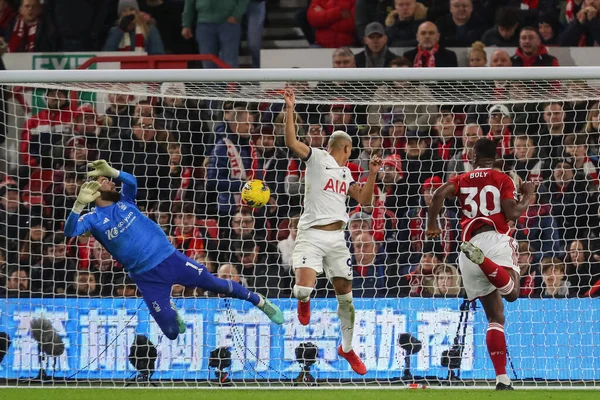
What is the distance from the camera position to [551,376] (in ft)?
38.8

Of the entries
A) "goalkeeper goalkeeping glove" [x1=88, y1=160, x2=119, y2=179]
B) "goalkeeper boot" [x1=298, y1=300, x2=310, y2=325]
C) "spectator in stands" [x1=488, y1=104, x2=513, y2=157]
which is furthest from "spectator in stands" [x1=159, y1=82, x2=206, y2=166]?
"spectator in stands" [x1=488, y1=104, x2=513, y2=157]

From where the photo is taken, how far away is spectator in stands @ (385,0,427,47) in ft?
49.9

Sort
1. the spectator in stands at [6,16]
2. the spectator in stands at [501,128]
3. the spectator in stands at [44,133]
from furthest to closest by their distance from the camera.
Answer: the spectator in stands at [6,16] < the spectator in stands at [44,133] < the spectator in stands at [501,128]

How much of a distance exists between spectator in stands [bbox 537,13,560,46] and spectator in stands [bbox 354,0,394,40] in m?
2.12

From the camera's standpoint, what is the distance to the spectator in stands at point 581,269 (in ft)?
40.0

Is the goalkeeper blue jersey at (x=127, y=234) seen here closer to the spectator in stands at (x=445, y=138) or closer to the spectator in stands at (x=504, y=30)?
the spectator in stands at (x=445, y=138)

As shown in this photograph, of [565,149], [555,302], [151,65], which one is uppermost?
[151,65]

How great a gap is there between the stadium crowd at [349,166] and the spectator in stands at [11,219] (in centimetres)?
3

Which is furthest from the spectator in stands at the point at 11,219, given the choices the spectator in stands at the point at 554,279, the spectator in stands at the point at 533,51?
the spectator in stands at the point at 533,51

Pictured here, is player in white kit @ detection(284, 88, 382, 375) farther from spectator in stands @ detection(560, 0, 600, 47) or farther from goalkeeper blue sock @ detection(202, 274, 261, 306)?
spectator in stands @ detection(560, 0, 600, 47)

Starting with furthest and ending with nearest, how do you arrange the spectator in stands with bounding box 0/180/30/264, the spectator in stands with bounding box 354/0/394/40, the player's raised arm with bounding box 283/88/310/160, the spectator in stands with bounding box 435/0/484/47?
the spectator in stands with bounding box 354/0/394/40 < the spectator in stands with bounding box 435/0/484/47 < the spectator in stands with bounding box 0/180/30/264 < the player's raised arm with bounding box 283/88/310/160

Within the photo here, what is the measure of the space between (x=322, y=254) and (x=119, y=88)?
10.6 ft

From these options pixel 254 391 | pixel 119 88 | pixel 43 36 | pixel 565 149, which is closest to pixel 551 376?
pixel 565 149

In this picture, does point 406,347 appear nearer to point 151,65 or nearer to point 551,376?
point 551,376
